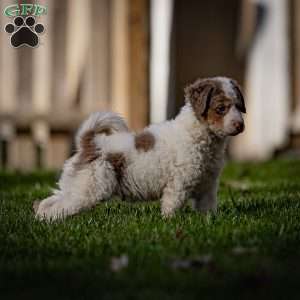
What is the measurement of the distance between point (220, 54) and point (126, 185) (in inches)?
485

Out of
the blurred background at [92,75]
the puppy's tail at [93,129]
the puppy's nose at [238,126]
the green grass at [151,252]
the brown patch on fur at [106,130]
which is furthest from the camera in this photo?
the blurred background at [92,75]

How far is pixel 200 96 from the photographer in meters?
5.10

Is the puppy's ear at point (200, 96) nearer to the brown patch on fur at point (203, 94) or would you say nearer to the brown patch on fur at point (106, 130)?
the brown patch on fur at point (203, 94)

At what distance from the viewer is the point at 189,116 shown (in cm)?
521

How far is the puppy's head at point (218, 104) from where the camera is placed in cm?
502

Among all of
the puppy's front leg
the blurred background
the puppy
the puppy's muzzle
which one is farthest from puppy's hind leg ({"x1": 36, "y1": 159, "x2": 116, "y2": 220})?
the blurred background

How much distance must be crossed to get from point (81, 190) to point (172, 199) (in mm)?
603

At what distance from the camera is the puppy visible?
5.07m

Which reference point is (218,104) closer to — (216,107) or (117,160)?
(216,107)

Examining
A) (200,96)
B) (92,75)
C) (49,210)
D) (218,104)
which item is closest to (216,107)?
(218,104)

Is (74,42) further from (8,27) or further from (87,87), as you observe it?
(8,27)

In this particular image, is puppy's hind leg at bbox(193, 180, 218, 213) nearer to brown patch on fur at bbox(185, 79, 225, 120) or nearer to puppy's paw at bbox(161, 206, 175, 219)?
puppy's paw at bbox(161, 206, 175, 219)

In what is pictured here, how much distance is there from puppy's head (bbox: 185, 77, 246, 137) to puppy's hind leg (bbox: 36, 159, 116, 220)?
73 centimetres

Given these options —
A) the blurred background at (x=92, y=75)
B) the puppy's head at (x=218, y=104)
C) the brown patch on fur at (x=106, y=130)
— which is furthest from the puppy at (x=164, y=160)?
the blurred background at (x=92, y=75)
